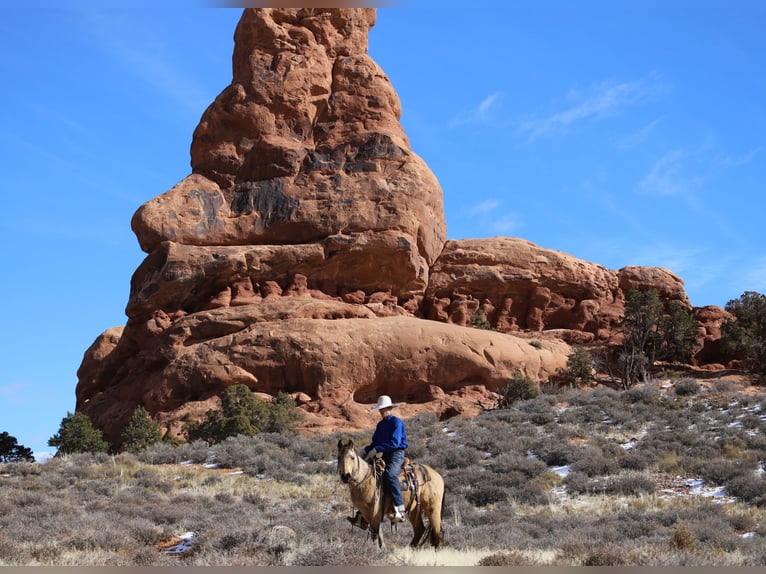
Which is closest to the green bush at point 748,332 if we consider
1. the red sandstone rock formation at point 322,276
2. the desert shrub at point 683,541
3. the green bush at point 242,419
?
the red sandstone rock formation at point 322,276

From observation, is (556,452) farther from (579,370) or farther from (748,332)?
(748,332)

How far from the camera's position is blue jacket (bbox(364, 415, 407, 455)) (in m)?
11.0

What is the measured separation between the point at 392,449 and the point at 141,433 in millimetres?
22206

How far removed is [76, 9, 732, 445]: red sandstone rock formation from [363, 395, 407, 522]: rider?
69.2 feet

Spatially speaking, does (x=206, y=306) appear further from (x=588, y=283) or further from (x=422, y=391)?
(x=588, y=283)

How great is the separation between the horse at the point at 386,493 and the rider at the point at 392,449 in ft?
0.40

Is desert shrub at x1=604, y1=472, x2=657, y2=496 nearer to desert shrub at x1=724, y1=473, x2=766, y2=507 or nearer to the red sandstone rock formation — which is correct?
desert shrub at x1=724, y1=473, x2=766, y2=507

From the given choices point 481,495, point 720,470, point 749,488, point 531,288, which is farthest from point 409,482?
point 531,288

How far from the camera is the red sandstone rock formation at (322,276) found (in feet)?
116

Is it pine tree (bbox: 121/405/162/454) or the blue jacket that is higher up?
pine tree (bbox: 121/405/162/454)

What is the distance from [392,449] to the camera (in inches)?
433

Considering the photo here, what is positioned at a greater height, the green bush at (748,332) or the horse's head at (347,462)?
the green bush at (748,332)

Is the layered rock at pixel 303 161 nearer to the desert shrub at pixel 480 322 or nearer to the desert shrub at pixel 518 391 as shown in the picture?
the desert shrub at pixel 480 322

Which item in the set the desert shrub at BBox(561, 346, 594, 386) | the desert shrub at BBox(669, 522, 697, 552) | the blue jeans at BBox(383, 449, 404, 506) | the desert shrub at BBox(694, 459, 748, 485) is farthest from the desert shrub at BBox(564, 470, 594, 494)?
the desert shrub at BBox(561, 346, 594, 386)
